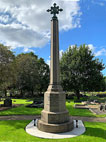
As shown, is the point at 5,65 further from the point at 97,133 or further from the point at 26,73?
the point at 97,133

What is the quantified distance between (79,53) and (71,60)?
299cm

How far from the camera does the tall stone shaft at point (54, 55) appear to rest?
963cm

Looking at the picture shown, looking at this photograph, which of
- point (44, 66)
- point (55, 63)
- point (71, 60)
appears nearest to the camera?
point (55, 63)

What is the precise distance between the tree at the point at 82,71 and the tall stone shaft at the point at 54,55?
77.8ft

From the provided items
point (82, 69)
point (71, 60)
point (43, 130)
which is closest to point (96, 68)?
point (82, 69)

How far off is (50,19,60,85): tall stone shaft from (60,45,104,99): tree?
23.7m

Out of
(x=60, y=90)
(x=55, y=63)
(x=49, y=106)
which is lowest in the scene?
(x=49, y=106)

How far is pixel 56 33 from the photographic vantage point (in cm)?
1016

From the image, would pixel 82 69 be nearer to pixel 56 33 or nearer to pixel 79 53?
pixel 79 53

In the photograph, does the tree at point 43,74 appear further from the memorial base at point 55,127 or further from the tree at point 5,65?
the memorial base at point 55,127

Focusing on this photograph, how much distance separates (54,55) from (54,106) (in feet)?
12.9

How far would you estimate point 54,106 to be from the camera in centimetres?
893

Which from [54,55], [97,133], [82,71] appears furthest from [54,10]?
[82,71]

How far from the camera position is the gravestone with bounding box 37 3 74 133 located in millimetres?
8519
